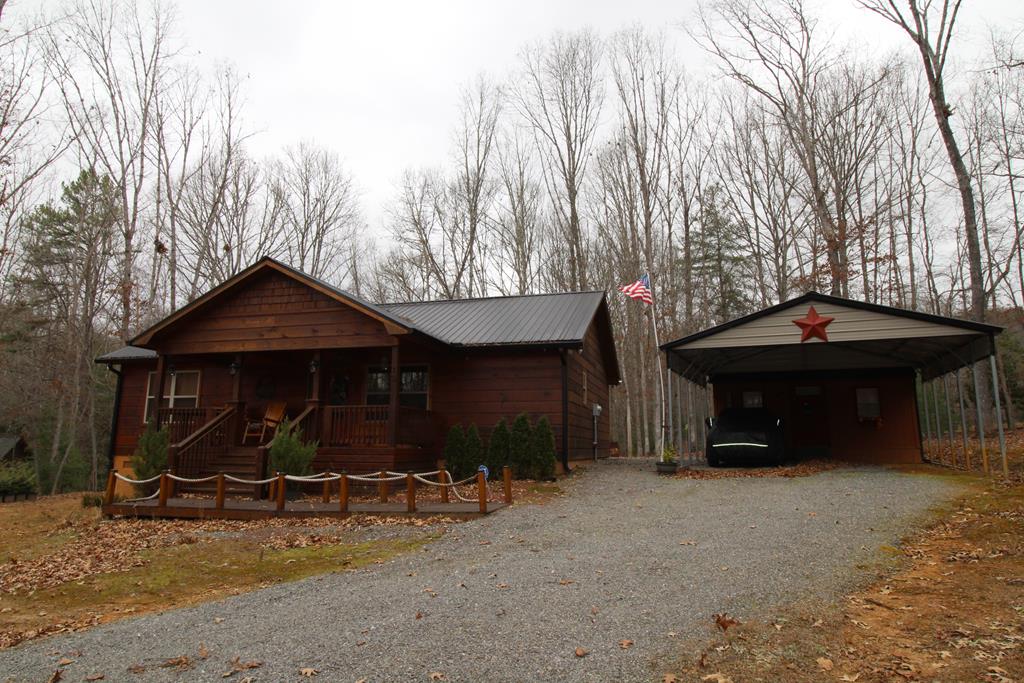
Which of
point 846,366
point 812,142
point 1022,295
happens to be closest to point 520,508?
point 846,366

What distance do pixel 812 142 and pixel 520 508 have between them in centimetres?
1847

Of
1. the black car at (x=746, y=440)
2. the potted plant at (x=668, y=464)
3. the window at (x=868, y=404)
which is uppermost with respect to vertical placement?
the window at (x=868, y=404)

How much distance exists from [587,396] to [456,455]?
523cm

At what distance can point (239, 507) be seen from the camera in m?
11.2

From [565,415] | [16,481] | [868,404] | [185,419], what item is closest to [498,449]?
[565,415]

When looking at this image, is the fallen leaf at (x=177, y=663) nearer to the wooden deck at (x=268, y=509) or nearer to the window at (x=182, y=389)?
the wooden deck at (x=268, y=509)

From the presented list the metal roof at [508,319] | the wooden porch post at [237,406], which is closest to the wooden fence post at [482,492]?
the metal roof at [508,319]

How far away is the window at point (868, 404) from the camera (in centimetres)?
1711

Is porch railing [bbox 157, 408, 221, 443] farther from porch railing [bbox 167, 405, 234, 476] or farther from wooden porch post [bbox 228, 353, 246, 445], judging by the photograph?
wooden porch post [bbox 228, 353, 246, 445]

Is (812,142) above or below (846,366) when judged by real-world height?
above

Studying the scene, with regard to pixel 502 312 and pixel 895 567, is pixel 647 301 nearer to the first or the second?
pixel 502 312

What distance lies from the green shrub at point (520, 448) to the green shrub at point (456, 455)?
3.73ft

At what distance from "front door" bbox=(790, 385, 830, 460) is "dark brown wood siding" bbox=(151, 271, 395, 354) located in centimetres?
1198

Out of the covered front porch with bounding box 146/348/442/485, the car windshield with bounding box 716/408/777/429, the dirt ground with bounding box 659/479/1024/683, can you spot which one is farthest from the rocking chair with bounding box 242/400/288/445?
the dirt ground with bounding box 659/479/1024/683
